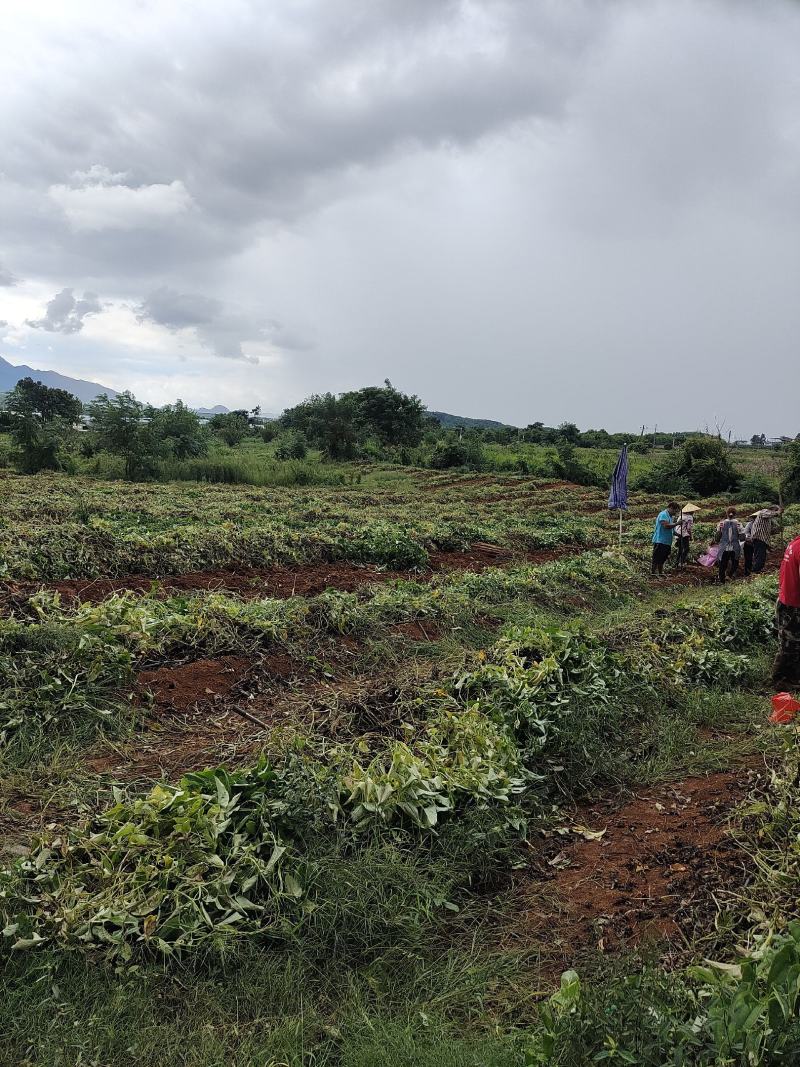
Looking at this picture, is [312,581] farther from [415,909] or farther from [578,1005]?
[578,1005]

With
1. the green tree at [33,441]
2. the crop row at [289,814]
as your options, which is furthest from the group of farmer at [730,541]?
the green tree at [33,441]

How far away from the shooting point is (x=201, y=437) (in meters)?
32.2

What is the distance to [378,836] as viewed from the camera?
340 cm

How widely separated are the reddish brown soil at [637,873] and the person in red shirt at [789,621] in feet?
7.47

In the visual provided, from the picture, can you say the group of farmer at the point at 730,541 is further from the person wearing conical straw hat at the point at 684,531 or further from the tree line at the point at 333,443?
the tree line at the point at 333,443

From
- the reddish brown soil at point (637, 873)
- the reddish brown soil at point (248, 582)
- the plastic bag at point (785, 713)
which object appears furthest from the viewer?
the reddish brown soil at point (248, 582)

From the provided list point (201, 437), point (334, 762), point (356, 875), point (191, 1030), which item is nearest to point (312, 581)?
point (334, 762)

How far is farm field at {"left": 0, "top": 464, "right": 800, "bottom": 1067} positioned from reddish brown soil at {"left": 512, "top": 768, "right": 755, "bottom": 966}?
2 cm

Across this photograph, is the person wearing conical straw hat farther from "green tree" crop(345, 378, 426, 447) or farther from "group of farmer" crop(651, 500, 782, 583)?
"green tree" crop(345, 378, 426, 447)

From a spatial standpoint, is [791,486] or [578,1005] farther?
[791,486]

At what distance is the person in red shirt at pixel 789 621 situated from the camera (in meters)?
5.77

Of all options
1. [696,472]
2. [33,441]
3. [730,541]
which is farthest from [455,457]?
[730,541]

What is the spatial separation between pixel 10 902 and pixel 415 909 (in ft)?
5.85

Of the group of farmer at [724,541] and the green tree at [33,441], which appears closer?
the group of farmer at [724,541]
